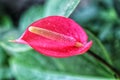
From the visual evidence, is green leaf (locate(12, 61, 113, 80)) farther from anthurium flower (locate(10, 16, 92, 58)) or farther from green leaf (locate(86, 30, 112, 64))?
anthurium flower (locate(10, 16, 92, 58))

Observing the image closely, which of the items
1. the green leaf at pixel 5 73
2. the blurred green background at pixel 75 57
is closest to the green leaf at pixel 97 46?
the blurred green background at pixel 75 57

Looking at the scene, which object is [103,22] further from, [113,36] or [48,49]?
[48,49]

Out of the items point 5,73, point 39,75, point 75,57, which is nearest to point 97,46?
point 75,57

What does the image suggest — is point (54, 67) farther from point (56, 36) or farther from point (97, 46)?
point (56, 36)

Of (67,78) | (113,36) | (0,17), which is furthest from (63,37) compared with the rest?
(0,17)

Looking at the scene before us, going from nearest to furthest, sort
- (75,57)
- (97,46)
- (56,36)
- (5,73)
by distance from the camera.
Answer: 1. (56,36)
2. (97,46)
3. (75,57)
4. (5,73)

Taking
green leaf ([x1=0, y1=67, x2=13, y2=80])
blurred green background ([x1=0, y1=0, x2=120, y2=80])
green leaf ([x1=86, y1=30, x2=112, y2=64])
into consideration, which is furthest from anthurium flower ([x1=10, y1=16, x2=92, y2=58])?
green leaf ([x1=0, y1=67, x2=13, y2=80])
